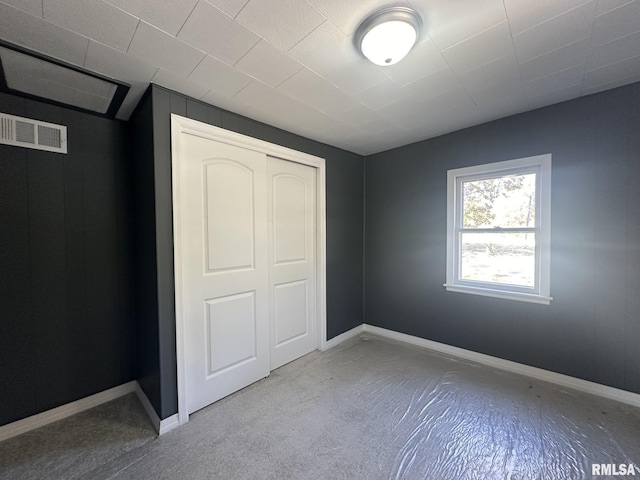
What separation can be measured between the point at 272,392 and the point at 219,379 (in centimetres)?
48

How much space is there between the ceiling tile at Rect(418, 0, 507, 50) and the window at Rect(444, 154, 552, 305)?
1.58m

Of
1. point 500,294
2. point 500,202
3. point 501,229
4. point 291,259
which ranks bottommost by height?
point 500,294

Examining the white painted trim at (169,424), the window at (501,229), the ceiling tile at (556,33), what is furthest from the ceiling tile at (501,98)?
the white painted trim at (169,424)

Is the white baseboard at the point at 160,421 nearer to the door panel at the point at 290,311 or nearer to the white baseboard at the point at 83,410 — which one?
the white baseboard at the point at 83,410

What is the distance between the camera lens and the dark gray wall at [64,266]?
181 cm

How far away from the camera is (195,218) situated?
6.68ft

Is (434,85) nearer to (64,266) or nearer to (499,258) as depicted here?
(499,258)

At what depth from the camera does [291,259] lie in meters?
2.89

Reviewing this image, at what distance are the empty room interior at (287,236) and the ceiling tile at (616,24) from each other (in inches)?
0.6

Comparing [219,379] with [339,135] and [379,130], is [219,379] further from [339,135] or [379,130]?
[379,130]

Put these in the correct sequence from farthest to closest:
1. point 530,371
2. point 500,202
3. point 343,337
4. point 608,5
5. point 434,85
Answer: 1. point 343,337
2. point 500,202
3. point 530,371
4. point 434,85
5. point 608,5

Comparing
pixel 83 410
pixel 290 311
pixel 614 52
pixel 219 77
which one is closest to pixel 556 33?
pixel 614 52

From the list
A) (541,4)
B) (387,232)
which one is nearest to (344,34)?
(541,4)

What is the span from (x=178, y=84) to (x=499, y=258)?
329cm
